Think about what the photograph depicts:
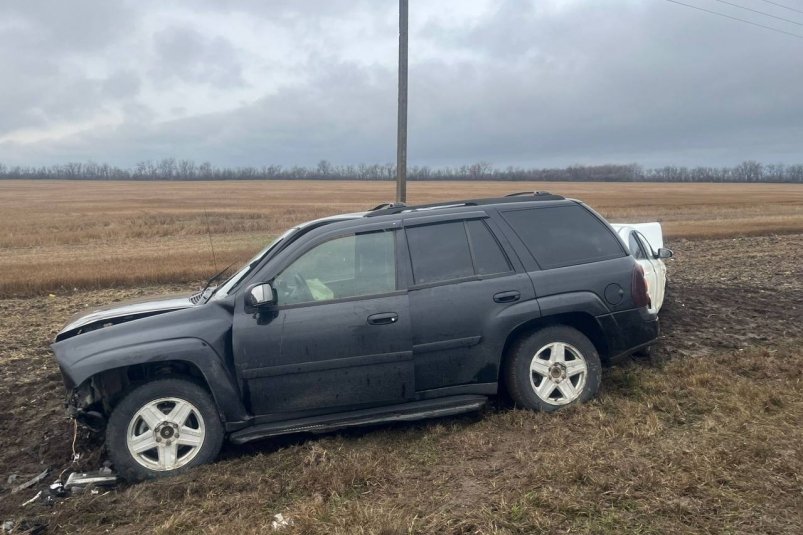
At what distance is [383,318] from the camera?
495cm

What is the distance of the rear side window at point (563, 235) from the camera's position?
554 centimetres

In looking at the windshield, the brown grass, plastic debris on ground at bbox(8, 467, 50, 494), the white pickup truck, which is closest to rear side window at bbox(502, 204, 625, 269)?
the windshield

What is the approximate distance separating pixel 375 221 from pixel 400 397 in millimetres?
1384

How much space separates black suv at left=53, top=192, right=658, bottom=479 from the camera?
4734 millimetres

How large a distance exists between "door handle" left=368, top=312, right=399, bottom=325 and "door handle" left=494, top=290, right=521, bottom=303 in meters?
0.82

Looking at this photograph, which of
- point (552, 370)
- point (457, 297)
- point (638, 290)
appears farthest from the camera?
point (638, 290)

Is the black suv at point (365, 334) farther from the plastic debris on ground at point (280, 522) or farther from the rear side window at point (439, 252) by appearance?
the plastic debris on ground at point (280, 522)

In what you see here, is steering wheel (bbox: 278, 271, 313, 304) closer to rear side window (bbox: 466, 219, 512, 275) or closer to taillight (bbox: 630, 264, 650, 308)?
rear side window (bbox: 466, 219, 512, 275)

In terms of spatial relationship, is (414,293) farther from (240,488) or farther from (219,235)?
(219,235)

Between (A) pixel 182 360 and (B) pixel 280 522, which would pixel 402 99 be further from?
(B) pixel 280 522

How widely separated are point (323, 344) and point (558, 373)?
1879 millimetres

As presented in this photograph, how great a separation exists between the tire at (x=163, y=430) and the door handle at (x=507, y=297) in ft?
7.37

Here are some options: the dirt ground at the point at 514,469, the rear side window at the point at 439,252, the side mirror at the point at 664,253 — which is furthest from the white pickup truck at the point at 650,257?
the rear side window at the point at 439,252

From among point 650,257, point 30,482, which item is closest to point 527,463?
point 30,482
